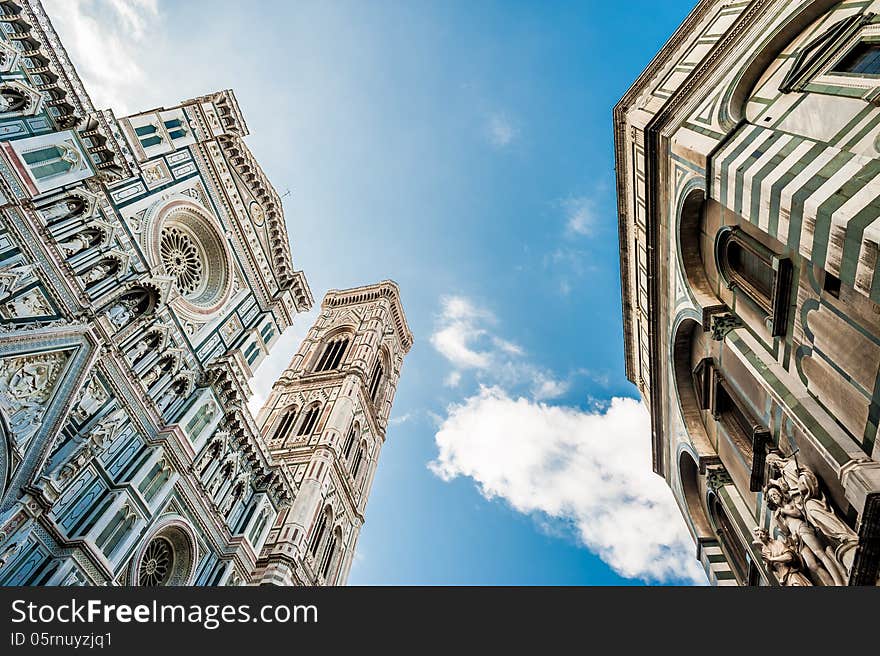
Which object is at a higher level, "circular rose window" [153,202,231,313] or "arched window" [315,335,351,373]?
"arched window" [315,335,351,373]

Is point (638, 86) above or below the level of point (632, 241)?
above

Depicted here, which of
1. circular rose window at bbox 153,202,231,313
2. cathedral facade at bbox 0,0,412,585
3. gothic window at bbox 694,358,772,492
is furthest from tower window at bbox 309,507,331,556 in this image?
gothic window at bbox 694,358,772,492

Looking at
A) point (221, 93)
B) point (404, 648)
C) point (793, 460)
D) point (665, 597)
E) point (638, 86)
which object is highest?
point (221, 93)

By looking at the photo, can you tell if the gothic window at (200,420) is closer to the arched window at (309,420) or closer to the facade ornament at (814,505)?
the facade ornament at (814,505)

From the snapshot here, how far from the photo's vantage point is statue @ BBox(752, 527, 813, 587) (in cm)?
881

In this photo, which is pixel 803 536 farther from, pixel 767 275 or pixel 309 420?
pixel 309 420

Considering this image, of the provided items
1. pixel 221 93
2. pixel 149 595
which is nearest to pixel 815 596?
pixel 149 595

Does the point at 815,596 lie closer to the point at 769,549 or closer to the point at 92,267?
the point at 769,549

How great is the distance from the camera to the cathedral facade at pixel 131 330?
1210cm

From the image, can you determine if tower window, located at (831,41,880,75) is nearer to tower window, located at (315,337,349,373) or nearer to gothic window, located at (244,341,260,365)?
gothic window, located at (244,341,260,365)

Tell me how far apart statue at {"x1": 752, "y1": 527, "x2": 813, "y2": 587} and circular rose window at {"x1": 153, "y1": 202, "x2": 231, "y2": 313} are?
62.7 ft

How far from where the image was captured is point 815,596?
650cm

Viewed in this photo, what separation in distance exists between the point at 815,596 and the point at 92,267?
18.2 metres

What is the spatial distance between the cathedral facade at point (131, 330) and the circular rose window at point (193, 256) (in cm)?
9
